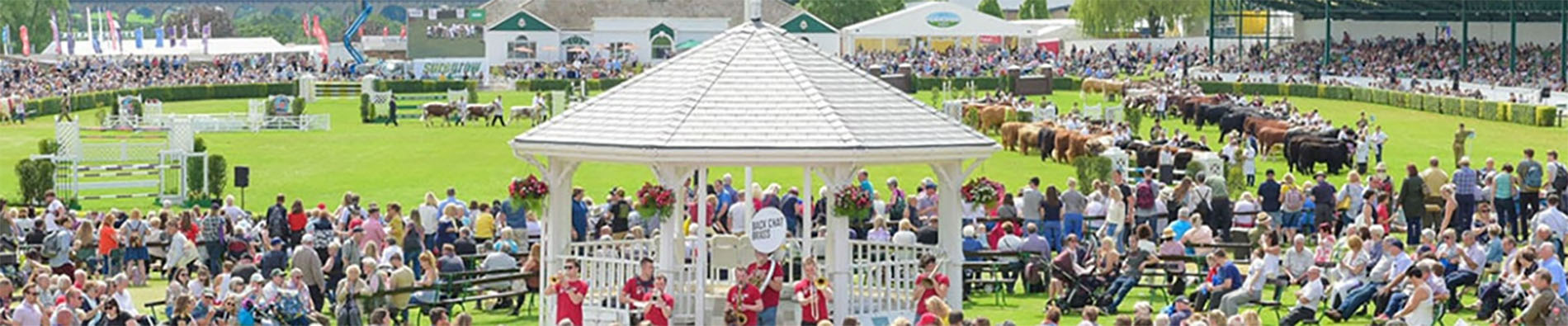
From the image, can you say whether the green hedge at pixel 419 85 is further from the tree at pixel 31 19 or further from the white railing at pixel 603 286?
the white railing at pixel 603 286

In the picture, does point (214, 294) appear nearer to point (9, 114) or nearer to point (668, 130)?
point (668, 130)

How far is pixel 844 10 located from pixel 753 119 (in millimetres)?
113189

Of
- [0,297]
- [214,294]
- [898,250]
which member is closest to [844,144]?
[898,250]

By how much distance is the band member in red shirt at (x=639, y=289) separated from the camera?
20.7 m

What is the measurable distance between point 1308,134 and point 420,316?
2291 cm

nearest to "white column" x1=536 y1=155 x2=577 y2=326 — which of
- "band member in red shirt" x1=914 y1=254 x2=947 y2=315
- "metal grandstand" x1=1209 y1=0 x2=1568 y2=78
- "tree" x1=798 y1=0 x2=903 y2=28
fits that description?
"band member in red shirt" x1=914 y1=254 x2=947 y2=315

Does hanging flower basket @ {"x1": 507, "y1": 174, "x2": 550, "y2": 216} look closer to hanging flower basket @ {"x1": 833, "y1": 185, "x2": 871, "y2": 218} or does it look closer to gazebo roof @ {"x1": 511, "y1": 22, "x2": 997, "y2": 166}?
gazebo roof @ {"x1": 511, "y1": 22, "x2": 997, "y2": 166}

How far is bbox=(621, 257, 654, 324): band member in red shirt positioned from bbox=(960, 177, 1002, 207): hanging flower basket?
3.42 meters

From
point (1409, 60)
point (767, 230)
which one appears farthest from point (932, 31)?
point (767, 230)

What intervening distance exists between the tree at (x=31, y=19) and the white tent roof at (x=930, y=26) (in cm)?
5109

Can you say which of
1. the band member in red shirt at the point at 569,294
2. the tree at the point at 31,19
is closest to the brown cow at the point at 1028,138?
the band member in red shirt at the point at 569,294

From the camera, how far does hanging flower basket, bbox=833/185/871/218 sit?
20.8 meters

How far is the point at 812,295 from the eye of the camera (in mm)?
20547

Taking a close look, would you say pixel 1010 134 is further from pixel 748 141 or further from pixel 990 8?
pixel 990 8
